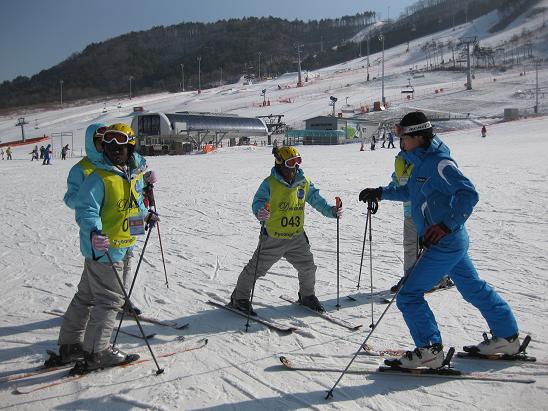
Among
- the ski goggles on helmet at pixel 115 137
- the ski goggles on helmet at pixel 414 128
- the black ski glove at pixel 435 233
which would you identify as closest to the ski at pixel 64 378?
the ski goggles on helmet at pixel 115 137

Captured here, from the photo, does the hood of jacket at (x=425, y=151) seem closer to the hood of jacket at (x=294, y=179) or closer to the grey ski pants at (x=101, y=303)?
the hood of jacket at (x=294, y=179)

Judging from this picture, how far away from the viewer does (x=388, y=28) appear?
149 metres

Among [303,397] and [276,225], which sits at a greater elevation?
[276,225]

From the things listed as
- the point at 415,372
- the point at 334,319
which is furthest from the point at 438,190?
the point at 334,319

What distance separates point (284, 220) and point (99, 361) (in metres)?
1.78

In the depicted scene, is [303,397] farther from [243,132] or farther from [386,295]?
[243,132]

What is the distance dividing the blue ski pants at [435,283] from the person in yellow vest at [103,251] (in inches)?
72.8

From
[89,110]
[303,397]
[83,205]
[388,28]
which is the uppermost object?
[388,28]

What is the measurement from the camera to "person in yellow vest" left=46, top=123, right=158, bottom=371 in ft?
10.3

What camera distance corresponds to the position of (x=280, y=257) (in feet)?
14.1

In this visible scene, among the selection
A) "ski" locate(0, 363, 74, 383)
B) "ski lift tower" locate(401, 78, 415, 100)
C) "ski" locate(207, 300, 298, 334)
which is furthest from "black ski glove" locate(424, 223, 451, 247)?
"ski lift tower" locate(401, 78, 415, 100)

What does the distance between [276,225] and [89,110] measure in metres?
70.6

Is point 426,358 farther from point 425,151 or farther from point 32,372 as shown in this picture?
point 32,372

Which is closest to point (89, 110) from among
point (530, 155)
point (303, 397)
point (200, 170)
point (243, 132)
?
point (243, 132)
